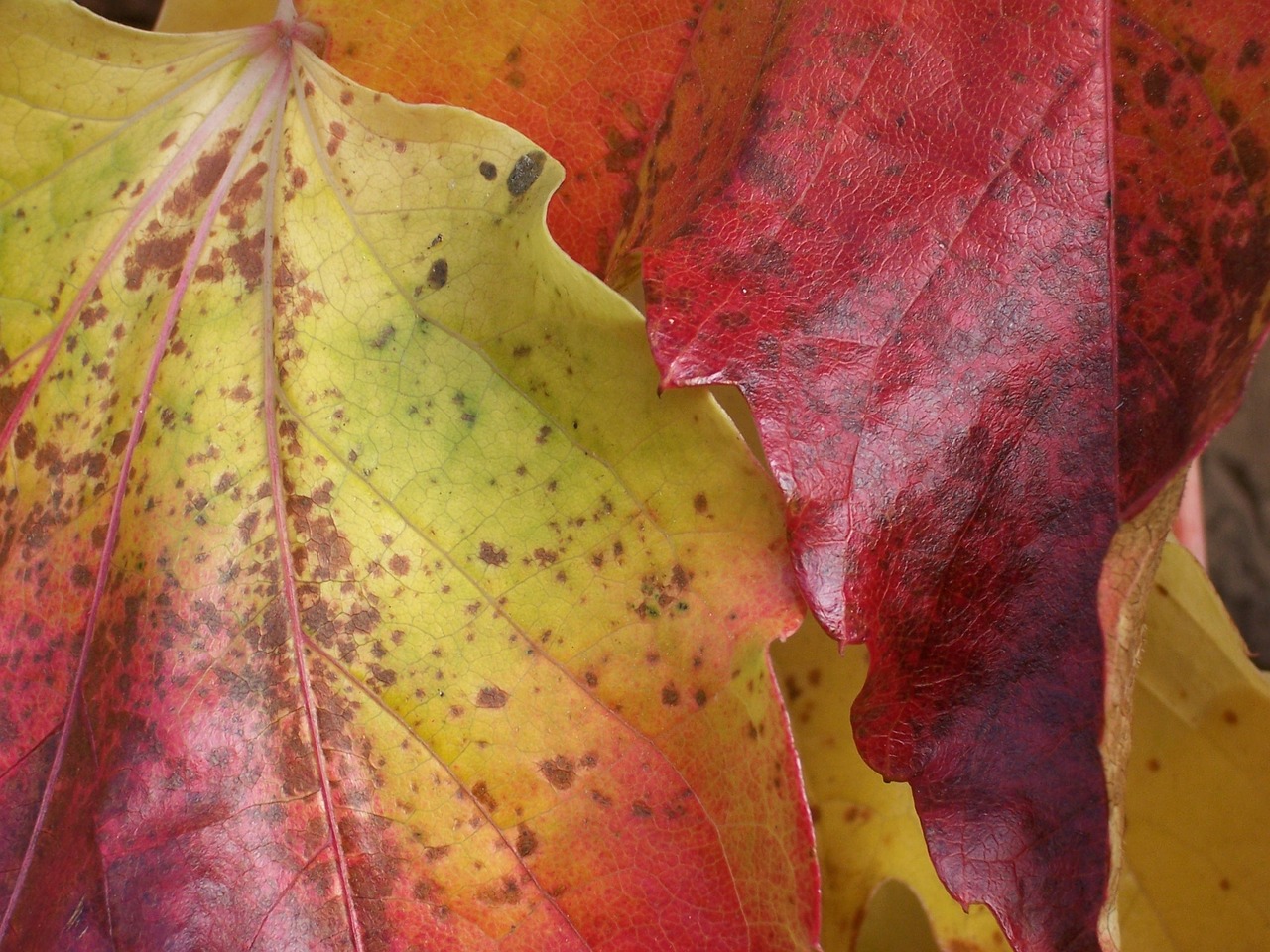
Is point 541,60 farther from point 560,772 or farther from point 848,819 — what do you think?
point 848,819

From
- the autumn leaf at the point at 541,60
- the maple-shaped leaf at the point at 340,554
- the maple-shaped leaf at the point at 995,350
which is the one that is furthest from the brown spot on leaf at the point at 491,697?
the autumn leaf at the point at 541,60

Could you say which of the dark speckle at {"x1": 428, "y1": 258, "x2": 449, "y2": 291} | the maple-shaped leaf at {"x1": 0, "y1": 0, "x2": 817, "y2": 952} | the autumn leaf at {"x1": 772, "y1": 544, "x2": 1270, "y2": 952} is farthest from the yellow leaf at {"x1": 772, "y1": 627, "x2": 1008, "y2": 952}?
the dark speckle at {"x1": 428, "y1": 258, "x2": 449, "y2": 291}

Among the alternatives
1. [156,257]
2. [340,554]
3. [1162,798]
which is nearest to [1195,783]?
[1162,798]

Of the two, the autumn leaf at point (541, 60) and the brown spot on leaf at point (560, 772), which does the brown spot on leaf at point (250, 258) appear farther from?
the brown spot on leaf at point (560, 772)

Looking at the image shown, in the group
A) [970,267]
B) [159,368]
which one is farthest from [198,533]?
[970,267]

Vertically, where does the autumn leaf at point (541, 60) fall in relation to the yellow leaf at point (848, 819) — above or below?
above

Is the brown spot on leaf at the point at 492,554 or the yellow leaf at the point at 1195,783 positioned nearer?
the brown spot on leaf at the point at 492,554
